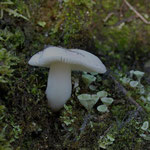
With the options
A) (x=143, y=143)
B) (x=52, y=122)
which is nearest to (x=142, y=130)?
A: (x=143, y=143)

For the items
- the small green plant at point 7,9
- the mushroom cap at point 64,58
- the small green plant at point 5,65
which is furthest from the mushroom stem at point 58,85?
the small green plant at point 7,9

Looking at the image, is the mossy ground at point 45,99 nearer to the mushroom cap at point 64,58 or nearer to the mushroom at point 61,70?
the mushroom at point 61,70

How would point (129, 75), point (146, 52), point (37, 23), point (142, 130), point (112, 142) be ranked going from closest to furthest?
point (112, 142) → point (142, 130) → point (37, 23) → point (129, 75) → point (146, 52)

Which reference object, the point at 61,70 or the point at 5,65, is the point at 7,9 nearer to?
the point at 5,65

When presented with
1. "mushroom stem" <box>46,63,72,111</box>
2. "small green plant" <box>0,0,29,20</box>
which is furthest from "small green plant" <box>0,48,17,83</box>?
"small green plant" <box>0,0,29,20</box>

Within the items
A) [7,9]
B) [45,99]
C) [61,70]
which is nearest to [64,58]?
[61,70]

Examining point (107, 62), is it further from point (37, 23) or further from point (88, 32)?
point (37, 23)
